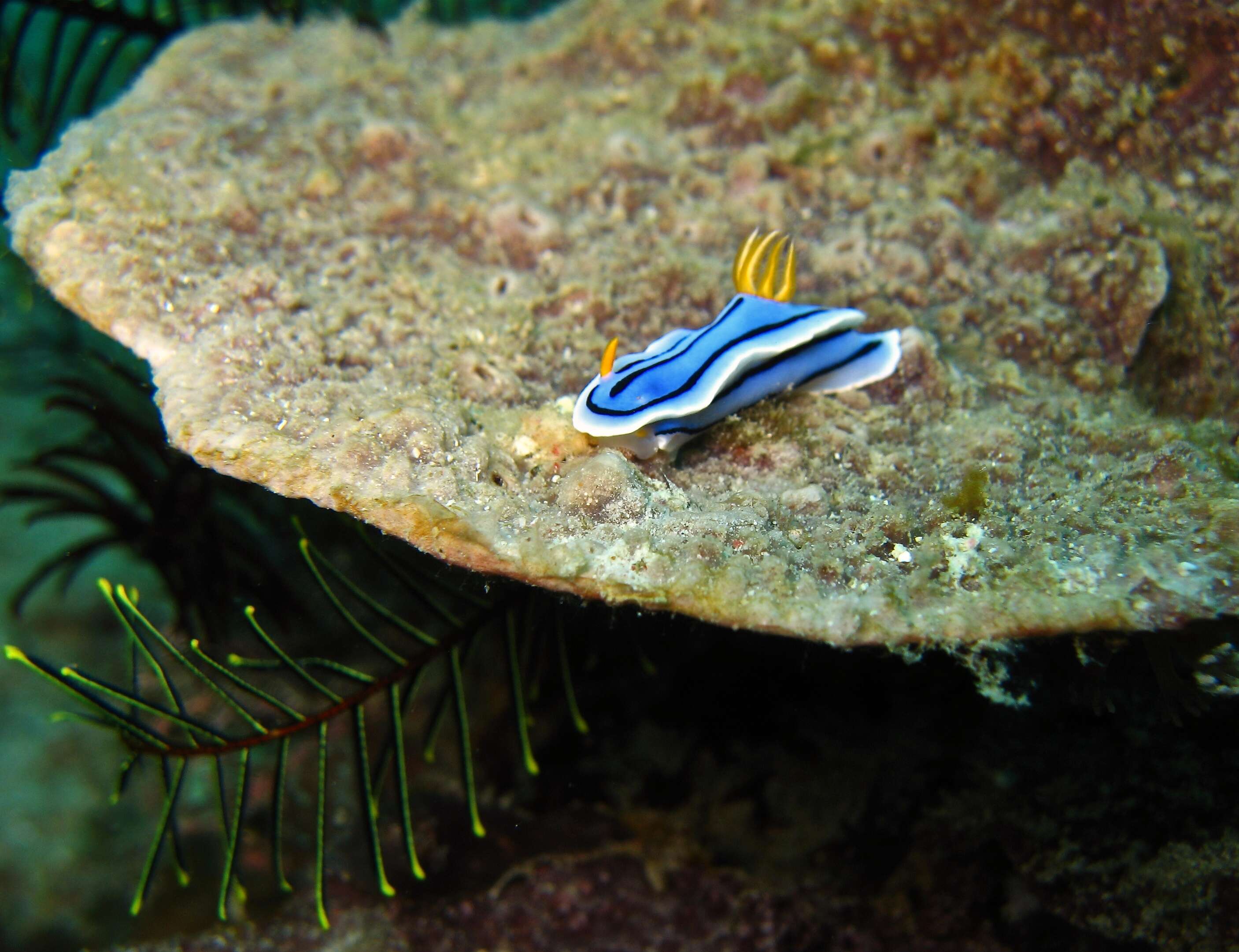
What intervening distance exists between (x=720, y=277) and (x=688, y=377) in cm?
94

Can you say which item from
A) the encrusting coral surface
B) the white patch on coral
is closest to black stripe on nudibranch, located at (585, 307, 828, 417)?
the encrusting coral surface

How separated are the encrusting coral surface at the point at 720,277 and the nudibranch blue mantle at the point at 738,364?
10cm

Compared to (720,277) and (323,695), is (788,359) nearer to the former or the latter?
(720,277)

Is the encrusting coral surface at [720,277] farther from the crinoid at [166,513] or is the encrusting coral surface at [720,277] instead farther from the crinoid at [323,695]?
the crinoid at [166,513]

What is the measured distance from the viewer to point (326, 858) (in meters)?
3.38

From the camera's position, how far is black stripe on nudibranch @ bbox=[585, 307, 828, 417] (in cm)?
198

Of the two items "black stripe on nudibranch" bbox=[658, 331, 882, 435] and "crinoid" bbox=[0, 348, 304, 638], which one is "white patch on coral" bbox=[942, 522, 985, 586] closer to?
"black stripe on nudibranch" bbox=[658, 331, 882, 435]

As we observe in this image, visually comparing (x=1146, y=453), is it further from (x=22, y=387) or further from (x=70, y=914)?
(x=22, y=387)

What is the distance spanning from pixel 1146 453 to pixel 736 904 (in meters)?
2.34

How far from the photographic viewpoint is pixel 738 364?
213 cm

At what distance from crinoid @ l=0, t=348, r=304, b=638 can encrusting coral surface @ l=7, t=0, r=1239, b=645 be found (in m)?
1.74

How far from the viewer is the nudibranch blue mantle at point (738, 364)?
6.56 ft

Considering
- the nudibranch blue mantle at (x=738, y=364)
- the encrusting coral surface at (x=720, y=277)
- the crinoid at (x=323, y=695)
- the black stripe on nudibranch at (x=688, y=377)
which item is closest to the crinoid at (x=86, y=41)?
the encrusting coral surface at (x=720, y=277)

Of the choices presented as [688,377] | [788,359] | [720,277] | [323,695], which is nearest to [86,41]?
[720,277]
